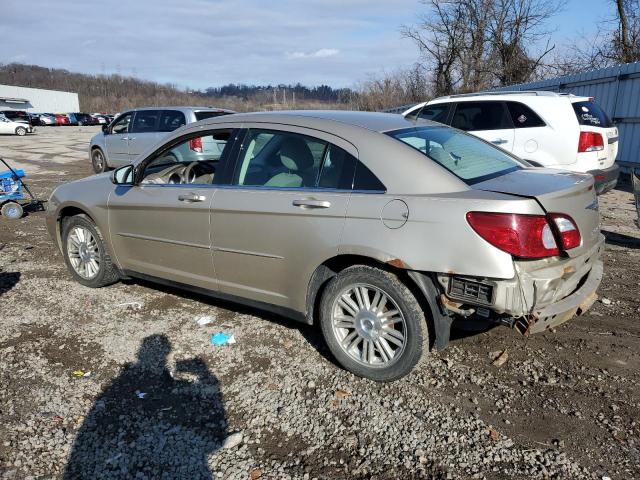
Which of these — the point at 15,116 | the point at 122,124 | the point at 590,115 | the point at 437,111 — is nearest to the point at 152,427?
the point at 590,115

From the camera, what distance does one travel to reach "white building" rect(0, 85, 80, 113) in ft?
243

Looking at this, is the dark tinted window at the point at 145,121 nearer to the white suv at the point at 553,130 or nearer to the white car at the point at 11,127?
the white suv at the point at 553,130

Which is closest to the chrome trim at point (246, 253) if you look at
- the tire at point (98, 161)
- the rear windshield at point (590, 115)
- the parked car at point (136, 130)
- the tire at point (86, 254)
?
the tire at point (86, 254)

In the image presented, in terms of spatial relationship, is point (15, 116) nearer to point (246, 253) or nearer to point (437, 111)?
point (437, 111)

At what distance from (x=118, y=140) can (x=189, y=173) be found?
31.7 ft

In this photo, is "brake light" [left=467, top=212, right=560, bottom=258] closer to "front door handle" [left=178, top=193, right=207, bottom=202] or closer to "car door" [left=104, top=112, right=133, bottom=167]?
"front door handle" [left=178, top=193, right=207, bottom=202]

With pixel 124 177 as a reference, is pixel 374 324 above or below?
below

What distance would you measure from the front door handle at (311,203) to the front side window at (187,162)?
113 centimetres

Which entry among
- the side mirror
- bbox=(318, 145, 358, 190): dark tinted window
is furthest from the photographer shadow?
the side mirror

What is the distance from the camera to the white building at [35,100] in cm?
7400

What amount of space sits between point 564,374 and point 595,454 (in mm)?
822

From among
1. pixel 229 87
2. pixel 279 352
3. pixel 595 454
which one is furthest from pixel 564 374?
pixel 229 87

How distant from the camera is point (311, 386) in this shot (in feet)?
11.0

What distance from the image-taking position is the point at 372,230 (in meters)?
3.11
